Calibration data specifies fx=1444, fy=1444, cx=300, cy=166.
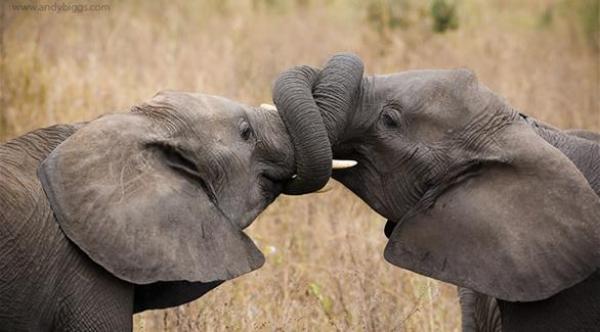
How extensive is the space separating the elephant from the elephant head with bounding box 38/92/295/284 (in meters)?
0.16

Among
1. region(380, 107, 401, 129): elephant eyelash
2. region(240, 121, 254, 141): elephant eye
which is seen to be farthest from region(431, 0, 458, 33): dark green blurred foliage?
region(240, 121, 254, 141): elephant eye

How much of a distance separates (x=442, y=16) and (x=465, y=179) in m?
5.98

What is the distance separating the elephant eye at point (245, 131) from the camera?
547 centimetres

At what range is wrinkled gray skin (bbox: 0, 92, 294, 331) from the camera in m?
4.99

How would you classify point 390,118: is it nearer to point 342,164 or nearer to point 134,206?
point 342,164

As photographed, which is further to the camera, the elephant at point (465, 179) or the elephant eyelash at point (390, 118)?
the elephant eyelash at point (390, 118)

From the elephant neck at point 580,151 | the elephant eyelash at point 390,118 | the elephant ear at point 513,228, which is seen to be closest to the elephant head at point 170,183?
the elephant eyelash at point 390,118

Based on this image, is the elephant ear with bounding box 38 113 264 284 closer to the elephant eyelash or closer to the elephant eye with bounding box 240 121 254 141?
the elephant eye with bounding box 240 121 254 141

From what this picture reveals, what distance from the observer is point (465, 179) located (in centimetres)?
552

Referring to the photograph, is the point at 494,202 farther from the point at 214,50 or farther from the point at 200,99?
the point at 214,50

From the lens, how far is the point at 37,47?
966 centimetres

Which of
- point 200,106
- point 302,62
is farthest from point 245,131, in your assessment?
point 302,62

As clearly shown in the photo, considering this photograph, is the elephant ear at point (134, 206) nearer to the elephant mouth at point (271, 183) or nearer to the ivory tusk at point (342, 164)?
the elephant mouth at point (271, 183)

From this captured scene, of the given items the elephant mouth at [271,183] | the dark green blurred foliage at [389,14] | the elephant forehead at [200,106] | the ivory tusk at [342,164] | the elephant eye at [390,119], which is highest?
the elephant forehead at [200,106]
